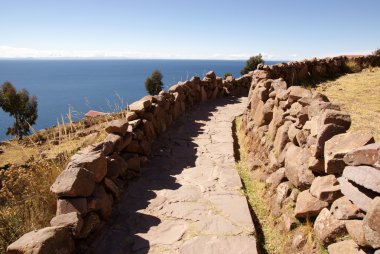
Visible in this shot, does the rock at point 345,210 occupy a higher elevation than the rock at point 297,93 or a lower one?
lower

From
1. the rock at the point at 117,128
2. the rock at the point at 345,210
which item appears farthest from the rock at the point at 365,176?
the rock at the point at 117,128

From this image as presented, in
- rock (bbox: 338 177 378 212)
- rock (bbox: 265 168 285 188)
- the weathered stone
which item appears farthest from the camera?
the weathered stone

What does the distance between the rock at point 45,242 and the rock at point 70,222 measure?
0.09 meters

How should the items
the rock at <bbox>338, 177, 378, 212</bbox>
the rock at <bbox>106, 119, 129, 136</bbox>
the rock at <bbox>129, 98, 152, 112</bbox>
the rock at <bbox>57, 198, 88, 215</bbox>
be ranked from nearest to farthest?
the rock at <bbox>338, 177, 378, 212</bbox> < the rock at <bbox>57, 198, 88, 215</bbox> < the rock at <bbox>106, 119, 129, 136</bbox> < the rock at <bbox>129, 98, 152, 112</bbox>

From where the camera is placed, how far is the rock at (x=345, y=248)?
2609mm

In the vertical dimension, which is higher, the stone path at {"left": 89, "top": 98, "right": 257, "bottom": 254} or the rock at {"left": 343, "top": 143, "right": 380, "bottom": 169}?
the rock at {"left": 343, "top": 143, "right": 380, "bottom": 169}

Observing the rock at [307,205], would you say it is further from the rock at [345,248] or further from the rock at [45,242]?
the rock at [45,242]

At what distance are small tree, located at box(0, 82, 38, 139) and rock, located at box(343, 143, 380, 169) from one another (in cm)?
3680

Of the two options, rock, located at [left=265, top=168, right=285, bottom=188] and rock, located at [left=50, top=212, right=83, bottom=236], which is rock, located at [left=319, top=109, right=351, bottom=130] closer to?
rock, located at [left=265, top=168, right=285, bottom=188]

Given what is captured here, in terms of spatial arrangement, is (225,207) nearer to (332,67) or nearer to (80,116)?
(80,116)

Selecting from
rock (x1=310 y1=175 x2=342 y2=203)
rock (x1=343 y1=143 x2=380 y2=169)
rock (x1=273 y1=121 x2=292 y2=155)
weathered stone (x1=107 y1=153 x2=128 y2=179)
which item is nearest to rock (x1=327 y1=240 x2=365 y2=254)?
rock (x1=310 y1=175 x2=342 y2=203)

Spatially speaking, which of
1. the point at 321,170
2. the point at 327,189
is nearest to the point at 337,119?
the point at 321,170

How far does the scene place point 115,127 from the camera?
5598mm

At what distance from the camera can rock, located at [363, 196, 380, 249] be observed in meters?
2.26
